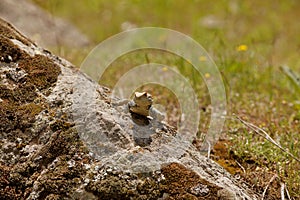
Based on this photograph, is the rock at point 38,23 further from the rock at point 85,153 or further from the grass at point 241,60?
the rock at point 85,153

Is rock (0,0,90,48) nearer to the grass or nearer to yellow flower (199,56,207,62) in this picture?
the grass

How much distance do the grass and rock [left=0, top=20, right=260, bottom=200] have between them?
0.68 meters

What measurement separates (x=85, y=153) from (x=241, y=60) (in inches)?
165

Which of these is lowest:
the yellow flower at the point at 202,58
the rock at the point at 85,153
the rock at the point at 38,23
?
the rock at the point at 85,153

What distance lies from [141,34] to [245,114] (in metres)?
4.24

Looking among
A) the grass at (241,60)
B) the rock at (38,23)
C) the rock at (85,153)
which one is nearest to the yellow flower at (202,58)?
the grass at (241,60)

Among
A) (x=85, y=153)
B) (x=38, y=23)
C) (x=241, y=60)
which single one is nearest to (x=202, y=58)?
(x=241, y=60)

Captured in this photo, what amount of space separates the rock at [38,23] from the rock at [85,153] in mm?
6155

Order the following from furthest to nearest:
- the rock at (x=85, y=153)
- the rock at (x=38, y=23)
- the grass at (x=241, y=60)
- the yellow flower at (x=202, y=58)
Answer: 1. the rock at (x=38, y=23)
2. the yellow flower at (x=202, y=58)
3. the grass at (x=241, y=60)
4. the rock at (x=85, y=153)

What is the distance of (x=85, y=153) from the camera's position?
2.90 metres

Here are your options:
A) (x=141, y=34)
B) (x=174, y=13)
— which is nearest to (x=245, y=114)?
(x=141, y=34)

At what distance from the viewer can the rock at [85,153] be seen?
280 cm

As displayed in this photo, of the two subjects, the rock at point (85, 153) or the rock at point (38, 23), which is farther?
the rock at point (38, 23)

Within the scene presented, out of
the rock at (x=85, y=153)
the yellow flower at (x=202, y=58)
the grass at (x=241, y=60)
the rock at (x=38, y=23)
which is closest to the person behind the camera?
the rock at (x=85, y=153)
